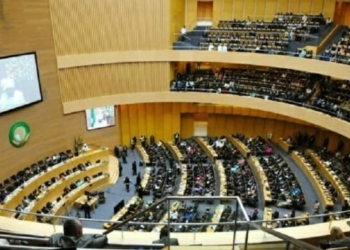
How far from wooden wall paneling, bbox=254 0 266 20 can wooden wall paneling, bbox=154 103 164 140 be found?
8.41m

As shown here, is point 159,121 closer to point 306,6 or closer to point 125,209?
point 125,209

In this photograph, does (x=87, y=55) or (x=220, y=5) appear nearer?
(x=87, y=55)

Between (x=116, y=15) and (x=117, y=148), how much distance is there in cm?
738

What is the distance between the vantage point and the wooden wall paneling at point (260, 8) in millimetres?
23891

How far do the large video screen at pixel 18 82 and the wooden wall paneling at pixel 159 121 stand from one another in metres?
7.93

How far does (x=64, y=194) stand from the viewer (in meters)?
16.4

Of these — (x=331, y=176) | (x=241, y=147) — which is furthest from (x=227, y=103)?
(x=331, y=176)

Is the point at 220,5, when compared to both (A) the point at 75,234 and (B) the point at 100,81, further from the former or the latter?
(A) the point at 75,234

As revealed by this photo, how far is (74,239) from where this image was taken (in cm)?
320

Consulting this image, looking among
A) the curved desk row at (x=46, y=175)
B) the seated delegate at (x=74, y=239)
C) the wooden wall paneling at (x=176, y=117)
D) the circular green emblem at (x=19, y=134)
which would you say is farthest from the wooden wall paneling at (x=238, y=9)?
the seated delegate at (x=74, y=239)

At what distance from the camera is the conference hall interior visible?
15.9 m

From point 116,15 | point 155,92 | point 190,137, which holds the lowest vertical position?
point 190,137

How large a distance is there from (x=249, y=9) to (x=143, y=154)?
1164cm

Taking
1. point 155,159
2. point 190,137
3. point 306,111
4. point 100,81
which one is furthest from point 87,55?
point 306,111
